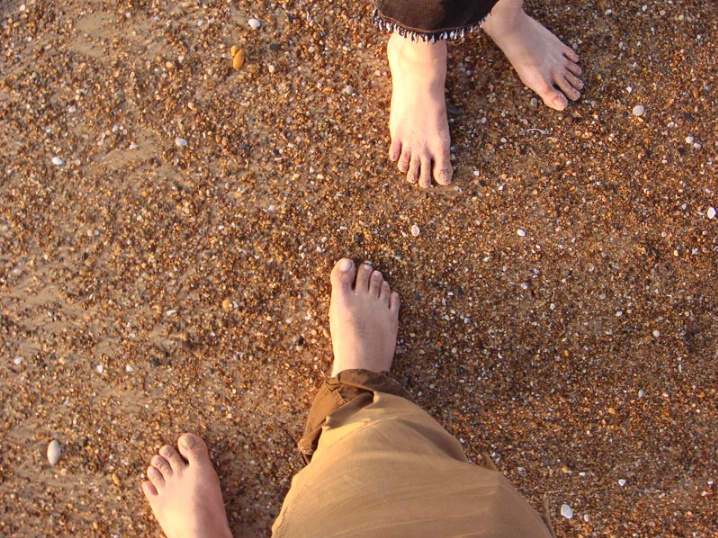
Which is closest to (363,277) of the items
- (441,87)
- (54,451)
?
(441,87)

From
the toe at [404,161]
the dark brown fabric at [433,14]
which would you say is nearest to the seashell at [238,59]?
the toe at [404,161]

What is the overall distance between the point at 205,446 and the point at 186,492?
0.15 m

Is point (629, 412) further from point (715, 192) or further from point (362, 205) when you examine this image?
point (362, 205)

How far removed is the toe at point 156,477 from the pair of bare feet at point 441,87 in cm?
132

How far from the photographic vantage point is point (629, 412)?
5.89 feet

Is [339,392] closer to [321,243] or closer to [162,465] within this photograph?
[321,243]

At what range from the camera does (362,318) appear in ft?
5.69

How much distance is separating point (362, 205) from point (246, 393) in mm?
749

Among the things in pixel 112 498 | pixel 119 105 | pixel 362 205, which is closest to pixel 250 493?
pixel 112 498

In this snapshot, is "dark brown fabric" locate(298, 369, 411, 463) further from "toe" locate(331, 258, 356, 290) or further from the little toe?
the little toe

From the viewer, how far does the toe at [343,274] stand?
1771 millimetres

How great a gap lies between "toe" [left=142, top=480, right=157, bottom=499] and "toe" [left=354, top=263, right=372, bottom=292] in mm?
973

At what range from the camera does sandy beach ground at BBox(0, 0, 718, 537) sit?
179 centimetres

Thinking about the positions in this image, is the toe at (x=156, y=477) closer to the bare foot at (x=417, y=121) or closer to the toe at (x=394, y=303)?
the toe at (x=394, y=303)
